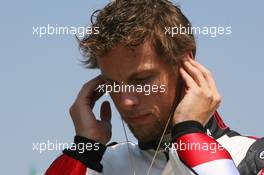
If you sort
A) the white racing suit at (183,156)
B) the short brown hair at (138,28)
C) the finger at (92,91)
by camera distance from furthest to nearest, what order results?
the finger at (92,91)
the short brown hair at (138,28)
the white racing suit at (183,156)

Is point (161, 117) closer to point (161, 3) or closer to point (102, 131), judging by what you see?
point (102, 131)

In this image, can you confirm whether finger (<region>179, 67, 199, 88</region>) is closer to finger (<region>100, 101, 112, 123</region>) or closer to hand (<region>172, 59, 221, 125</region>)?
hand (<region>172, 59, 221, 125</region>)

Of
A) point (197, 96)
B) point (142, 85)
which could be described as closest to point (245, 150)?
point (197, 96)

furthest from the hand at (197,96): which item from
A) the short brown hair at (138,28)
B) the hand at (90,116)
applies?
the hand at (90,116)

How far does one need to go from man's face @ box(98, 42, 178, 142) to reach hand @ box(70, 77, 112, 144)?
0.89ft

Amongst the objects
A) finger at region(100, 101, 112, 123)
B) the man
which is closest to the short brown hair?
the man

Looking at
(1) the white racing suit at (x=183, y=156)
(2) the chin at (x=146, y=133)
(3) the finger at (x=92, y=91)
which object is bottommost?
(1) the white racing suit at (x=183, y=156)

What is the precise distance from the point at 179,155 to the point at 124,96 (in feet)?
1.46

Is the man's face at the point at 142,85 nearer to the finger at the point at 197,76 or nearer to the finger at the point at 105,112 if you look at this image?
the finger at the point at 197,76

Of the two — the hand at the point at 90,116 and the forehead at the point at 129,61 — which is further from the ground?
the forehead at the point at 129,61

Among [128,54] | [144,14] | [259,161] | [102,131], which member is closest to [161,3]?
[144,14]

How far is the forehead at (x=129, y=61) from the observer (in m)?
4.22

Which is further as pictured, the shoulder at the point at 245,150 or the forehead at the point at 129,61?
the forehead at the point at 129,61

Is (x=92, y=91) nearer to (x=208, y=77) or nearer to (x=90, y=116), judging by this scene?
(x=90, y=116)
